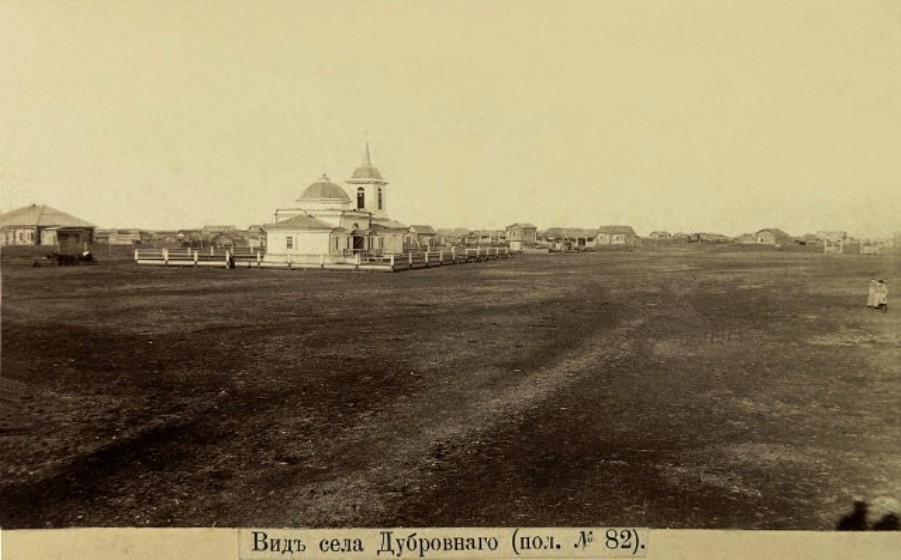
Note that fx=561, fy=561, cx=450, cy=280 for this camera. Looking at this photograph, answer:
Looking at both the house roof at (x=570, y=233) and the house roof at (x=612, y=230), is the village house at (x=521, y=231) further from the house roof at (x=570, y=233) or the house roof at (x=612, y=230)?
the house roof at (x=612, y=230)

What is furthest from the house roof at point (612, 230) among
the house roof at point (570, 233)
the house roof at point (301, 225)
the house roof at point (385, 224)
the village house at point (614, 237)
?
the house roof at point (301, 225)

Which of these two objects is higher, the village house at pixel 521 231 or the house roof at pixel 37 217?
the village house at pixel 521 231

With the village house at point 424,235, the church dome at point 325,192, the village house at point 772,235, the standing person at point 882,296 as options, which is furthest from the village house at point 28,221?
the village house at point 424,235

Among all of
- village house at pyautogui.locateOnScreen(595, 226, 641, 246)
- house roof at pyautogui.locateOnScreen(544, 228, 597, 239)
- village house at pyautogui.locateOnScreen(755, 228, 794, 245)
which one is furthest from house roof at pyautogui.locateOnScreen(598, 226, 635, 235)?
village house at pyautogui.locateOnScreen(755, 228, 794, 245)

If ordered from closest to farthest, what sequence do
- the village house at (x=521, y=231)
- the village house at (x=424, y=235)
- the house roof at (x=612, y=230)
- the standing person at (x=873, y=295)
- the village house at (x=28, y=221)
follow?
the village house at (x=28, y=221)
the standing person at (x=873, y=295)
the village house at (x=424, y=235)
the house roof at (x=612, y=230)
the village house at (x=521, y=231)

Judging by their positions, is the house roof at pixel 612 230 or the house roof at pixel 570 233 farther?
the house roof at pixel 570 233

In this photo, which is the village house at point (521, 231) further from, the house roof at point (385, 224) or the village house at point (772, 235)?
the village house at point (772, 235)

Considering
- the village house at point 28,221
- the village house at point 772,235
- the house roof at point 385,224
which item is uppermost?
the house roof at point 385,224

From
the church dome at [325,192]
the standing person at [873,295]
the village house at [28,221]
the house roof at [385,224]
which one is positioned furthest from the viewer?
the house roof at [385,224]
